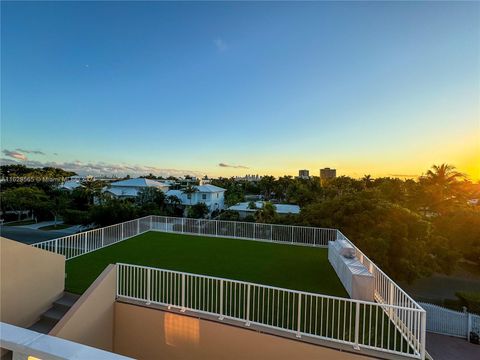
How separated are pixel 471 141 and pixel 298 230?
27.7 ft

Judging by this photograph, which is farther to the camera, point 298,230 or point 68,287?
point 298,230

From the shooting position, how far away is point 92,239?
9945mm

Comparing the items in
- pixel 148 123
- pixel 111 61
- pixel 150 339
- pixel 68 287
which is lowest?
pixel 150 339

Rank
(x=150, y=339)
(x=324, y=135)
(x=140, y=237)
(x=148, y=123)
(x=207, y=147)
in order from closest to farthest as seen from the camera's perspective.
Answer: (x=150, y=339), (x=140, y=237), (x=324, y=135), (x=148, y=123), (x=207, y=147)

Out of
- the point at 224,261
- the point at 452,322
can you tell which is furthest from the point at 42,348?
the point at 452,322

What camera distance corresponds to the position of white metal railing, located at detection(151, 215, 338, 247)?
445 inches

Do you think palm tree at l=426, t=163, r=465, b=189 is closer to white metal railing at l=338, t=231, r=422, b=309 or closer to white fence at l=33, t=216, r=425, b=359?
white fence at l=33, t=216, r=425, b=359

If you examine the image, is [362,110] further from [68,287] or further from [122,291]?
[68,287]

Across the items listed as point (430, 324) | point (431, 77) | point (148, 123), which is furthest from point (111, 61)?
point (430, 324)

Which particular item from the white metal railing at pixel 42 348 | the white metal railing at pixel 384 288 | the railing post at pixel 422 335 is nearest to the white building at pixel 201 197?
the white metal railing at pixel 384 288

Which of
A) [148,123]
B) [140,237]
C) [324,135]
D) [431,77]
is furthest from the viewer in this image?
[148,123]

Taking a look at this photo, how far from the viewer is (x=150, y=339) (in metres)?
5.59

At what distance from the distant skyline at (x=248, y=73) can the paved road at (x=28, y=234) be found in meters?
12.1

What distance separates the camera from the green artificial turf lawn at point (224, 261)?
711cm
